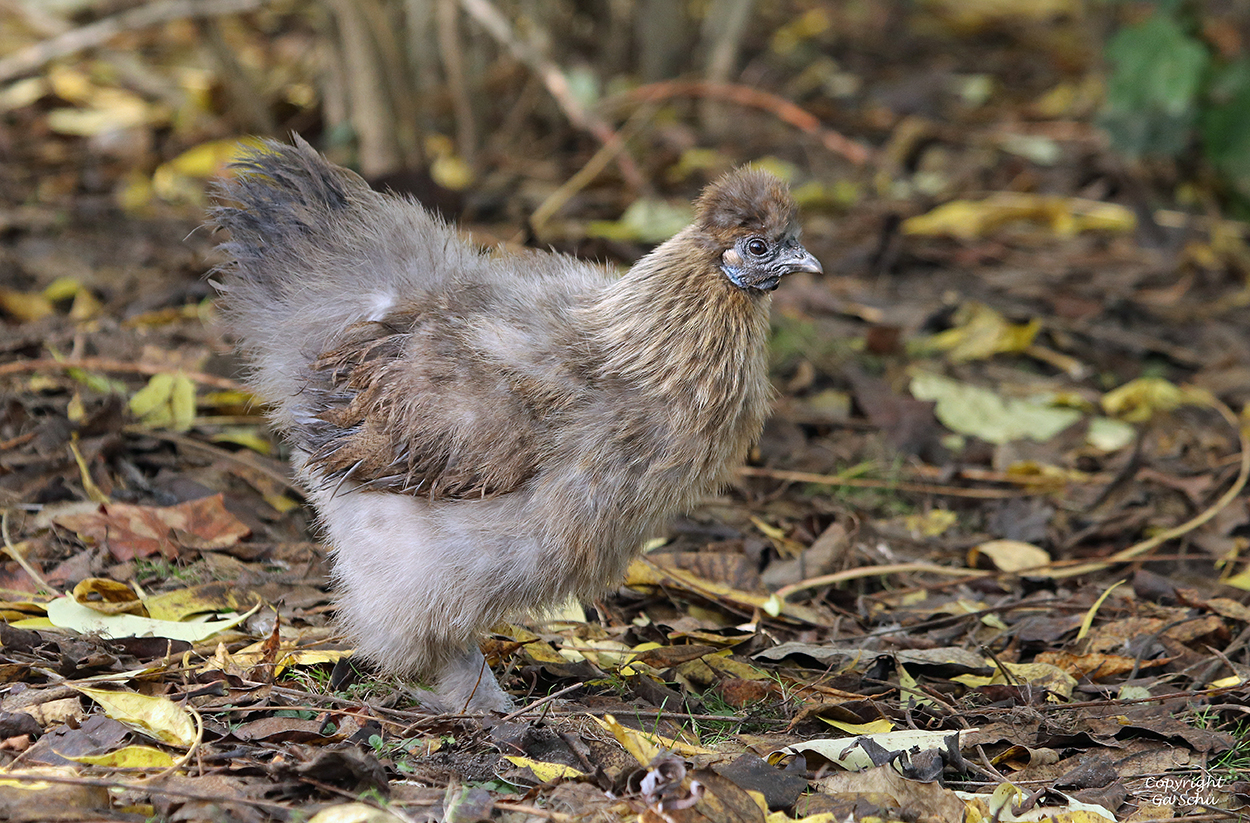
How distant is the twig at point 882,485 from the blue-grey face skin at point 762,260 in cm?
156

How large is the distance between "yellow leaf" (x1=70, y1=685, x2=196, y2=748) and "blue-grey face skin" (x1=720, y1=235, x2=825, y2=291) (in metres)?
1.94

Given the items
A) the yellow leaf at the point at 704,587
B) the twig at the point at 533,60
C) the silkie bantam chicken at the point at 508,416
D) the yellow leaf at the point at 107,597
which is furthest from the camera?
the twig at the point at 533,60

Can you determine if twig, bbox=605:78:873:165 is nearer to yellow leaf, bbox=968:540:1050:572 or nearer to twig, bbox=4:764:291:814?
yellow leaf, bbox=968:540:1050:572

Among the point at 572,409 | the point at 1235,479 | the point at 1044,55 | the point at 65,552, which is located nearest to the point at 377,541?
the point at 572,409

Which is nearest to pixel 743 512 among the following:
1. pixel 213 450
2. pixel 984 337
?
pixel 984 337

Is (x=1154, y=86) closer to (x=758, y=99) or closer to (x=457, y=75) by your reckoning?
(x=758, y=99)

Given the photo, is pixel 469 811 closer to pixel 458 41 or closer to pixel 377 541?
pixel 377 541

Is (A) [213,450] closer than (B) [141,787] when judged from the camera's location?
No

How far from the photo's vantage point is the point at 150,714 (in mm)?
3217

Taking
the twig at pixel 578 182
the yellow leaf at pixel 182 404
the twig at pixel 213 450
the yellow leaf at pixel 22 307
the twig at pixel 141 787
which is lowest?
the twig at pixel 141 787

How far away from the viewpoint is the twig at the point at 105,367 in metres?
4.69

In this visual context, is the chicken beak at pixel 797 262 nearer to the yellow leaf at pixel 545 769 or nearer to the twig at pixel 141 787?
the yellow leaf at pixel 545 769

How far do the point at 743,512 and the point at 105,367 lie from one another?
2577mm

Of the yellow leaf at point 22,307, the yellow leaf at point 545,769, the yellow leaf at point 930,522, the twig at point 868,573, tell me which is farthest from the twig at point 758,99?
the yellow leaf at point 545,769
